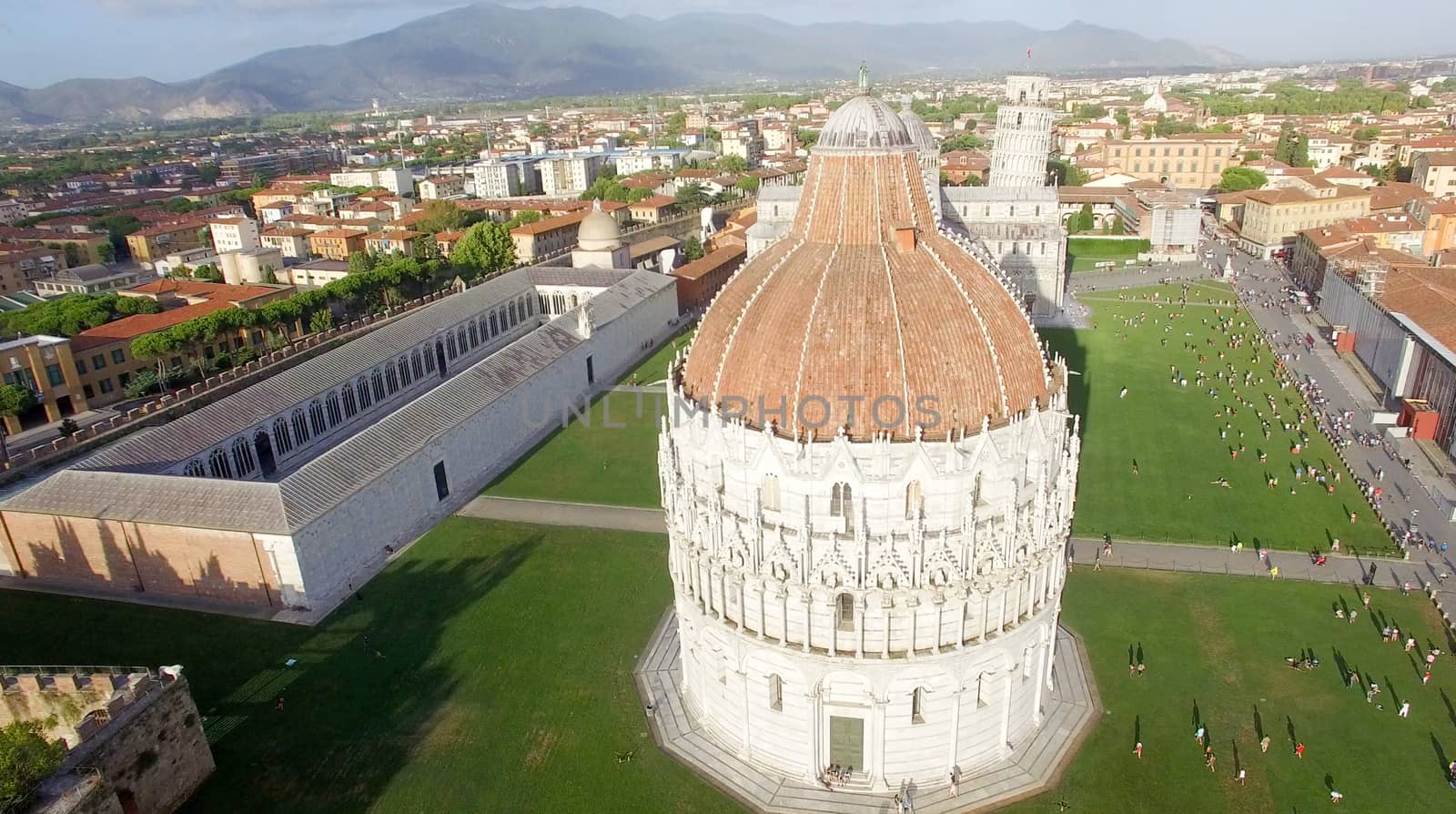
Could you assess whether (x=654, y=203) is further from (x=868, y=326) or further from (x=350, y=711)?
(x=868, y=326)

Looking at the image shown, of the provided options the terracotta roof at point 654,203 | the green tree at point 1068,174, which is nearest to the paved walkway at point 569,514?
the terracotta roof at point 654,203

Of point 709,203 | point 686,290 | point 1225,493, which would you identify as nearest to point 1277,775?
point 1225,493

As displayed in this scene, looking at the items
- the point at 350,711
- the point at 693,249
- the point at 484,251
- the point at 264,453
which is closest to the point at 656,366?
the point at 264,453

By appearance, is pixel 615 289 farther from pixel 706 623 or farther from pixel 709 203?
pixel 709 203

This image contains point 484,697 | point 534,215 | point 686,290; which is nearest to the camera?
point 484,697

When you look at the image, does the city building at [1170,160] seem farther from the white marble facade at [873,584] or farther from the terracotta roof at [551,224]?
the white marble facade at [873,584]

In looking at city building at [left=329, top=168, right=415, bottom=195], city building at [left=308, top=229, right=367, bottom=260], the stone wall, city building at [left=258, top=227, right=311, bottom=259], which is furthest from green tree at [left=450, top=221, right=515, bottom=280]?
city building at [left=329, top=168, right=415, bottom=195]
